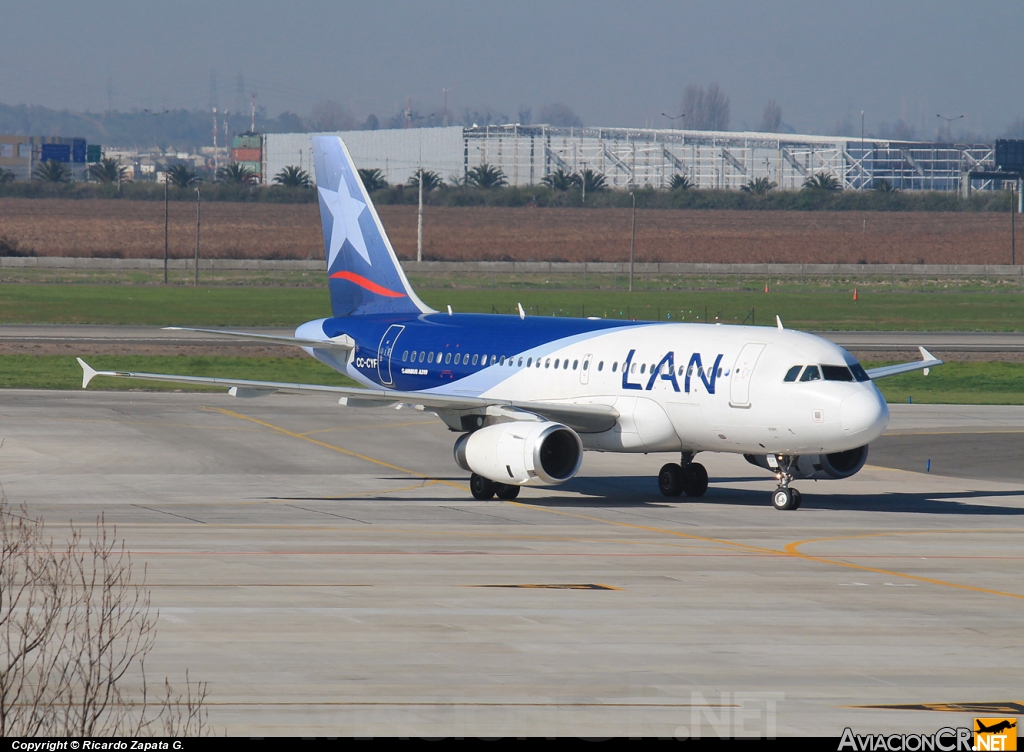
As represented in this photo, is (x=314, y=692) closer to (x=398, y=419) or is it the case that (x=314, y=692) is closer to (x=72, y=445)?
(x=72, y=445)

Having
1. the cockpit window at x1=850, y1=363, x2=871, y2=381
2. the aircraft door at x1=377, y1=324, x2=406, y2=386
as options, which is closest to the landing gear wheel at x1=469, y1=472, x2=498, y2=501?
the aircraft door at x1=377, y1=324, x2=406, y2=386

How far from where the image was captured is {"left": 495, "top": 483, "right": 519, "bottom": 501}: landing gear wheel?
36344 millimetres

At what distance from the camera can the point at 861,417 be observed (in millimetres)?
32312

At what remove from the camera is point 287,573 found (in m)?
24.3

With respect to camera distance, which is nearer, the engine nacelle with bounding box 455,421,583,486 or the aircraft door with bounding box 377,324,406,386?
the engine nacelle with bounding box 455,421,583,486

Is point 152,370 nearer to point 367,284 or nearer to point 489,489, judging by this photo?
point 367,284

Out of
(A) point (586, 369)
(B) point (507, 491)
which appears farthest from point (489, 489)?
(A) point (586, 369)

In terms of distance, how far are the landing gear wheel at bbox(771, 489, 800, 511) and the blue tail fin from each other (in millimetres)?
14514

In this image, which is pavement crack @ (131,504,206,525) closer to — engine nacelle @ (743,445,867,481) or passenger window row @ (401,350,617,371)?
passenger window row @ (401,350,617,371)

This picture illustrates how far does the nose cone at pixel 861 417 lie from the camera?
32.3m

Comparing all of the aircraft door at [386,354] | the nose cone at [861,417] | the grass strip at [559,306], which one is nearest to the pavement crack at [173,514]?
the aircraft door at [386,354]

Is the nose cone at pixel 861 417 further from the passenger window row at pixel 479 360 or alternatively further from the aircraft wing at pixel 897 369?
the passenger window row at pixel 479 360

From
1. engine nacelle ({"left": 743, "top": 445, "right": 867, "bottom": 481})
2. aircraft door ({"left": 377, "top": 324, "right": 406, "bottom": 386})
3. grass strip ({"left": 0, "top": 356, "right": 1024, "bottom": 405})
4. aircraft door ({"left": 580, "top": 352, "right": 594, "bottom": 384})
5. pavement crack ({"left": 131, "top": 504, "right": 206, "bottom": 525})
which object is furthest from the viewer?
grass strip ({"left": 0, "top": 356, "right": 1024, "bottom": 405})

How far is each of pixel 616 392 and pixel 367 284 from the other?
472 inches
